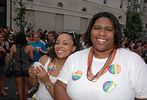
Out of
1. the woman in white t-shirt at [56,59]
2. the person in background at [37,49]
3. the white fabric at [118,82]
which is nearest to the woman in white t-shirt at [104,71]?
the white fabric at [118,82]

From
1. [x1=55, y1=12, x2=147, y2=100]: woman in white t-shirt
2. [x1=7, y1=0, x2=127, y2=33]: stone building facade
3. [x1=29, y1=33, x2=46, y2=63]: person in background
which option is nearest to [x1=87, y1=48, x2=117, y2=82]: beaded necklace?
[x1=55, y1=12, x2=147, y2=100]: woman in white t-shirt

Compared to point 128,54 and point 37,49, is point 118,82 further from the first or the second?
point 37,49

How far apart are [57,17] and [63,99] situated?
19450 mm

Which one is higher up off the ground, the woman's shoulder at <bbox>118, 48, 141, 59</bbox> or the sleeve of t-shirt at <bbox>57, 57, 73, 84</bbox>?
the woman's shoulder at <bbox>118, 48, 141, 59</bbox>

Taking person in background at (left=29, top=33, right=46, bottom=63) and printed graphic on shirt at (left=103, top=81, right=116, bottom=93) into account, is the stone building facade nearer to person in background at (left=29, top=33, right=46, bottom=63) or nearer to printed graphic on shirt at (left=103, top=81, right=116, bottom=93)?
person in background at (left=29, top=33, right=46, bottom=63)

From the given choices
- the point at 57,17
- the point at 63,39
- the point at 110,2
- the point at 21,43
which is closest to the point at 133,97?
the point at 63,39

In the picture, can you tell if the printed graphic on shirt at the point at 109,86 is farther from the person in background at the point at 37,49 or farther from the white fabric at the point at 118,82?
the person in background at the point at 37,49

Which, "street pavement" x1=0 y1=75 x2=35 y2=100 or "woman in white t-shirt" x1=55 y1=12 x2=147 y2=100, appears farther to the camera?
"street pavement" x1=0 y1=75 x2=35 y2=100

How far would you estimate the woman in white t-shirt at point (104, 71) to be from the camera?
4.65ft

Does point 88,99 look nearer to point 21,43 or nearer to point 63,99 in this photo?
point 63,99

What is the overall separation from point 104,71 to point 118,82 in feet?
0.54

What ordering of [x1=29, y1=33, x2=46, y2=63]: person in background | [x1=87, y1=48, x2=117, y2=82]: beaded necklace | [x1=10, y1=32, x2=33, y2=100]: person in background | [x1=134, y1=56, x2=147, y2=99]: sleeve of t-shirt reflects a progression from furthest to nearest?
[x1=29, y1=33, x2=46, y2=63]: person in background
[x1=10, y1=32, x2=33, y2=100]: person in background
[x1=87, y1=48, x2=117, y2=82]: beaded necklace
[x1=134, y1=56, x2=147, y2=99]: sleeve of t-shirt

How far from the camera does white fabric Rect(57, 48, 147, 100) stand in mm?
1408

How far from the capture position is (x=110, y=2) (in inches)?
1064
